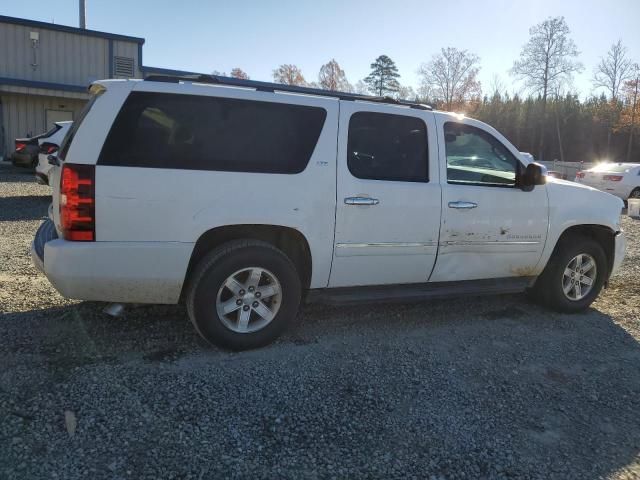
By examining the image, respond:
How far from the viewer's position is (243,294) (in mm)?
4020

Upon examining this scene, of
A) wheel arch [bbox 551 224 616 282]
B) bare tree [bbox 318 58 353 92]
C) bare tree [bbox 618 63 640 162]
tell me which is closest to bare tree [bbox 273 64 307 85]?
bare tree [bbox 318 58 353 92]

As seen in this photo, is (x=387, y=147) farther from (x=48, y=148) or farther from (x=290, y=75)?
(x=290, y=75)

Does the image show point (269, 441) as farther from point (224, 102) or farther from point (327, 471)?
point (224, 102)

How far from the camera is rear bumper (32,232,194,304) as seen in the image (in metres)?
3.58

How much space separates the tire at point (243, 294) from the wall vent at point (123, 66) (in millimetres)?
22425

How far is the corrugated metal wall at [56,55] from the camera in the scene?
21844mm

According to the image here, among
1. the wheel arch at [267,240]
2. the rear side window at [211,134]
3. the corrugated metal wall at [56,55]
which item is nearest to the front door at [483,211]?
the wheel arch at [267,240]

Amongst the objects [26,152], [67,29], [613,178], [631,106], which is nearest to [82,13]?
[67,29]

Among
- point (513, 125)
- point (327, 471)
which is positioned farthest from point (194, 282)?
point (513, 125)

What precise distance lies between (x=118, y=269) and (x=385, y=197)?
2100 millimetres

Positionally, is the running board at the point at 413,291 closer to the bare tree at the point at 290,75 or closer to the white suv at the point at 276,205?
the white suv at the point at 276,205

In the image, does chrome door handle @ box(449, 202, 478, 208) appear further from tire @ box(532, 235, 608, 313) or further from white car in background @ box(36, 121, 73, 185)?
white car in background @ box(36, 121, 73, 185)

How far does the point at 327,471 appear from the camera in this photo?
272 centimetres

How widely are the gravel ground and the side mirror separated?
1318 mm
